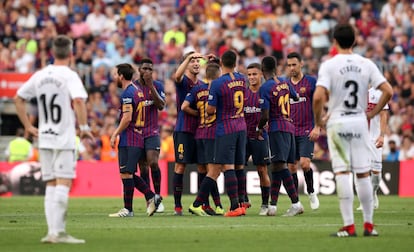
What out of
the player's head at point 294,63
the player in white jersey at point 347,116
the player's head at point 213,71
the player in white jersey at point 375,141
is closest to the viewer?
the player in white jersey at point 347,116

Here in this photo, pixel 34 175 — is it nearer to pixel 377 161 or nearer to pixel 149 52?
pixel 149 52

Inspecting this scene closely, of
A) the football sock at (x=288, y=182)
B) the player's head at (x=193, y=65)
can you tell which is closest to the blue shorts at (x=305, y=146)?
the football sock at (x=288, y=182)

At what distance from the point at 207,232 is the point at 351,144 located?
2.32 metres

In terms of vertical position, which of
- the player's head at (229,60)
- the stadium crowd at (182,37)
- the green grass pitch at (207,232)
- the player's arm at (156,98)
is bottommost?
the green grass pitch at (207,232)

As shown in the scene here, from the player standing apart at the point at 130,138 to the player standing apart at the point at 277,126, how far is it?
1.95 metres

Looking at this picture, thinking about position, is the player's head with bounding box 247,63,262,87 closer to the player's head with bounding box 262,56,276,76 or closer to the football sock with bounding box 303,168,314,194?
the player's head with bounding box 262,56,276,76

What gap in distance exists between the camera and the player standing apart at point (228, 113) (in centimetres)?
1750

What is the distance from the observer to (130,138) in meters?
18.6

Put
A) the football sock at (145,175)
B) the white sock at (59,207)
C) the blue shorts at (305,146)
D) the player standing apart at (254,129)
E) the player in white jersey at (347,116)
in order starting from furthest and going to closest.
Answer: the blue shorts at (305,146) → the football sock at (145,175) → the player standing apart at (254,129) → the player in white jersey at (347,116) → the white sock at (59,207)

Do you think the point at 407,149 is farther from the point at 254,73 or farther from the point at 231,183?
the point at 231,183

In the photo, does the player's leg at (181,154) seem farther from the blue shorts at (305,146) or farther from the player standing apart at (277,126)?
the blue shorts at (305,146)

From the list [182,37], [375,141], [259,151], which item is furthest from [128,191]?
[182,37]

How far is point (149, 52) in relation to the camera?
3409 cm

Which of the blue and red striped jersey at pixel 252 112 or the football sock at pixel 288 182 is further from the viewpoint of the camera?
the blue and red striped jersey at pixel 252 112
